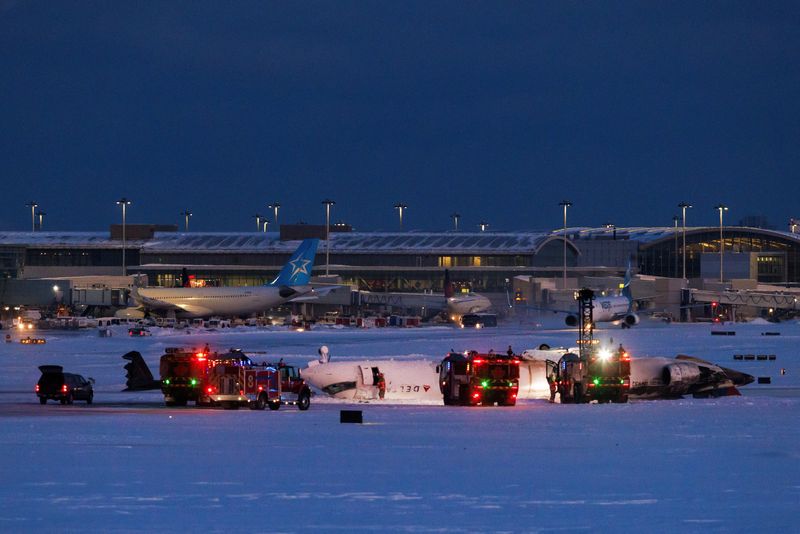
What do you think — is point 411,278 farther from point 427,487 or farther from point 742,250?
point 427,487

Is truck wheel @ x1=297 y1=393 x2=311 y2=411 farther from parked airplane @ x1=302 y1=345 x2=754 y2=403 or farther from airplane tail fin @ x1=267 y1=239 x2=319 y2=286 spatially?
airplane tail fin @ x1=267 y1=239 x2=319 y2=286

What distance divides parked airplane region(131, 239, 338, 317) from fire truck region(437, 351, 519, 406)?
76.7 meters

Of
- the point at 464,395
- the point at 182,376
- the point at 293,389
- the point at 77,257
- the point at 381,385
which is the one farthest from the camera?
the point at 77,257

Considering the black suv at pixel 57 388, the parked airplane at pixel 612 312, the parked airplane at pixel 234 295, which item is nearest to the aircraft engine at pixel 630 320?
the parked airplane at pixel 612 312

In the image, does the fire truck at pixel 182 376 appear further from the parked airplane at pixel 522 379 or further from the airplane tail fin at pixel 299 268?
the airplane tail fin at pixel 299 268

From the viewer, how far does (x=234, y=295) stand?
11750 centimetres

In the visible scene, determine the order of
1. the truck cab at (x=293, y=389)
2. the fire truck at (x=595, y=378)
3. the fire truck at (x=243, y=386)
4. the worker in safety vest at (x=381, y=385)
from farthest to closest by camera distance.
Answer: the worker in safety vest at (x=381, y=385)
the fire truck at (x=595, y=378)
the truck cab at (x=293, y=389)
the fire truck at (x=243, y=386)

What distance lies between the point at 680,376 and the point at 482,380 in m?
9.86

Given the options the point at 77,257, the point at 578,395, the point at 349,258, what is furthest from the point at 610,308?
the point at 77,257

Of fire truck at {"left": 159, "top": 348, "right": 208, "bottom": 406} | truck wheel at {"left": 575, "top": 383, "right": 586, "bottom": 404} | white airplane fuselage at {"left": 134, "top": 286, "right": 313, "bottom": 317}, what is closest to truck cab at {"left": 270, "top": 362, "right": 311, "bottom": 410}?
fire truck at {"left": 159, "top": 348, "right": 208, "bottom": 406}

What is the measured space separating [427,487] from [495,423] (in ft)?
41.8

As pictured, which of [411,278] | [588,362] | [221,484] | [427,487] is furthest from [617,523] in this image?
[411,278]

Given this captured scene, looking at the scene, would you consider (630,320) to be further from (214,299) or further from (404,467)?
(404,467)

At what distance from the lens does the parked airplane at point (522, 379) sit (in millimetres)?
46344
